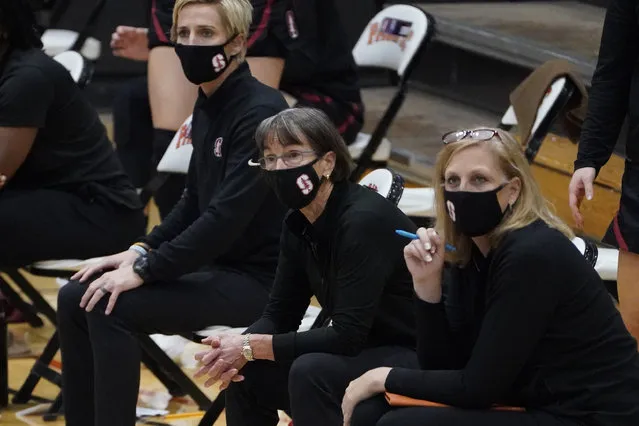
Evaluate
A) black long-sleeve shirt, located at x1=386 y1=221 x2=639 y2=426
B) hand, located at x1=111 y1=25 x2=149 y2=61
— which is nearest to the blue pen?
black long-sleeve shirt, located at x1=386 y1=221 x2=639 y2=426

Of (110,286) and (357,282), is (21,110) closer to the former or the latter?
(110,286)

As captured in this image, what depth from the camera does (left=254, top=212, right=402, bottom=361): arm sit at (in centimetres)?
309

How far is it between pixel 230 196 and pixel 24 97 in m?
0.93

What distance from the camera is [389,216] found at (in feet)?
10.3

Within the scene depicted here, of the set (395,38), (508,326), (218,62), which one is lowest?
(395,38)

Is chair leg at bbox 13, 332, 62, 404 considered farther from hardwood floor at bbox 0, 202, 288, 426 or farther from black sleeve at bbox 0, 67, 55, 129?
black sleeve at bbox 0, 67, 55, 129

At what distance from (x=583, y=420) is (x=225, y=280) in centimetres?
130

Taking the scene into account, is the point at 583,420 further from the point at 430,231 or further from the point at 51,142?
the point at 51,142

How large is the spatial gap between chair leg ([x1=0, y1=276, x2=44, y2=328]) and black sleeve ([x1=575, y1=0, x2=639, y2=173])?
2309 millimetres

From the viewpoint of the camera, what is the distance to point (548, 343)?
268 cm

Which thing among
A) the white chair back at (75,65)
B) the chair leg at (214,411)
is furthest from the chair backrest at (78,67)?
the chair leg at (214,411)

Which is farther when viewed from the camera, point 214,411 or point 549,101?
point 549,101

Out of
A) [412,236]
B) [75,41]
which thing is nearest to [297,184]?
[412,236]

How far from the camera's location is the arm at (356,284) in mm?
3094
